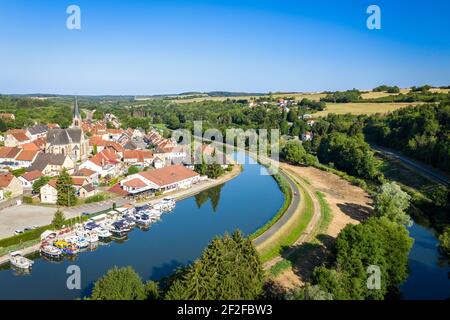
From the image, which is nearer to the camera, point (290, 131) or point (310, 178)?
point (310, 178)

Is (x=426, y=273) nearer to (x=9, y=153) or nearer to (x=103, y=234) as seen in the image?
(x=103, y=234)

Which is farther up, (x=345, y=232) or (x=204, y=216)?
(x=345, y=232)

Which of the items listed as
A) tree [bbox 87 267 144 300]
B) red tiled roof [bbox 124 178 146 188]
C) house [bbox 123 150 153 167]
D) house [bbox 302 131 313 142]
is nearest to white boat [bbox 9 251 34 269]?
tree [bbox 87 267 144 300]

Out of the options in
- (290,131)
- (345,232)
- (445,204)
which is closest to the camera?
(345,232)

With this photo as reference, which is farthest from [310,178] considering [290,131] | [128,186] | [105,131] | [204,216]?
[105,131]

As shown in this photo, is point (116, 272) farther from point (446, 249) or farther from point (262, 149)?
point (262, 149)

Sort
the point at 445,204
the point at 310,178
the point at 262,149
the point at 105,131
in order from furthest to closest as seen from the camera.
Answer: the point at 105,131
the point at 262,149
the point at 310,178
the point at 445,204

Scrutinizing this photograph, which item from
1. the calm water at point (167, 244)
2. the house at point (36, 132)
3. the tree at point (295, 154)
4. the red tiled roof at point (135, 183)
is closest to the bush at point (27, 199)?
the red tiled roof at point (135, 183)
